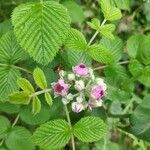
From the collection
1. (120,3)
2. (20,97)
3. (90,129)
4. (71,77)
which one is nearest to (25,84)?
(20,97)

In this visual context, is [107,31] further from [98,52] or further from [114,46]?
[114,46]

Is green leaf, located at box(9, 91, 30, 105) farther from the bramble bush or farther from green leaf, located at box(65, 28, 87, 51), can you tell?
green leaf, located at box(65, 28, 87, 51)

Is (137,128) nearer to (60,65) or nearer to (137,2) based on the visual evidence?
(60,65)

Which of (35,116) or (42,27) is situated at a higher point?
(42,27)

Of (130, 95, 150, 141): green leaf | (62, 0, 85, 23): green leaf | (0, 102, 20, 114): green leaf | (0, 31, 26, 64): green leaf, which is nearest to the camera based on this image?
(0, 31, 26, 64): green leaf

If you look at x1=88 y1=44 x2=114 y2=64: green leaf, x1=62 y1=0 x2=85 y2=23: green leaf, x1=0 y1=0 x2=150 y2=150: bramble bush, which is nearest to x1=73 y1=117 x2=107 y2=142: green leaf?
x1=0 y1=0 x2=150 y2=150: bramble bush

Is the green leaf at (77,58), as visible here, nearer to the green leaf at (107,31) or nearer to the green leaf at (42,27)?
the green leaf at (107,31)
